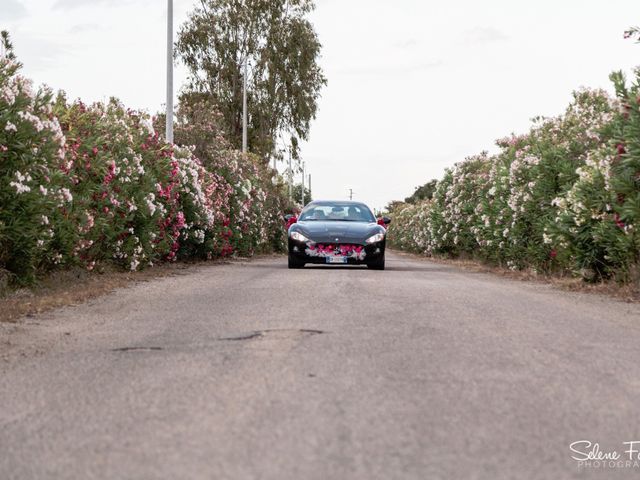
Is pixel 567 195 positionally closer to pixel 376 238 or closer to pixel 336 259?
pixel 376 238

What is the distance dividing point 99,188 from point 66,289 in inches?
101

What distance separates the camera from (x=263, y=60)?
47.2 metres

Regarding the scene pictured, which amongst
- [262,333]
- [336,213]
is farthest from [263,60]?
[262,333]

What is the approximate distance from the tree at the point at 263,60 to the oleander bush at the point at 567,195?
16.5 meters

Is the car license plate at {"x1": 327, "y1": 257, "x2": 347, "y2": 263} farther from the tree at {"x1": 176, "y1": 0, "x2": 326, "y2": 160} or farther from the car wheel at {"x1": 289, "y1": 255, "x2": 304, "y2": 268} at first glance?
the tree at {"x1": 176, "y1": 0, "x2": 326, "y2": 160}

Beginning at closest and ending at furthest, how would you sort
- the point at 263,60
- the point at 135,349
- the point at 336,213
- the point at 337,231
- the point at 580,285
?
the point at 135,349 → the point at 580,285 → the point at 337,231 → the point at 336,213 → the point at 263,60

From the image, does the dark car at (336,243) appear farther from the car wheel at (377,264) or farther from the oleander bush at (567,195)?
the oleander bush at (567,195)

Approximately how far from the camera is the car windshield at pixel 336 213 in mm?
22219

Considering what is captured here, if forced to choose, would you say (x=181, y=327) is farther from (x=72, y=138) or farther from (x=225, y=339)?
(x=72, y=138)

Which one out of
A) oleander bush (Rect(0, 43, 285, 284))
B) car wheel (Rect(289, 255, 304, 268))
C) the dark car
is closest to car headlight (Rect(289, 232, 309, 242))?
the dark car

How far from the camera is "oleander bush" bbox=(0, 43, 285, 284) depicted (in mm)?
Answer: 11914

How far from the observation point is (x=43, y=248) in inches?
507

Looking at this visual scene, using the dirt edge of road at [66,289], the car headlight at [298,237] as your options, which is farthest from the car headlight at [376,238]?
the dirt edge of road at [66,289]

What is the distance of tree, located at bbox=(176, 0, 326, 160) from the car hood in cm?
2666
